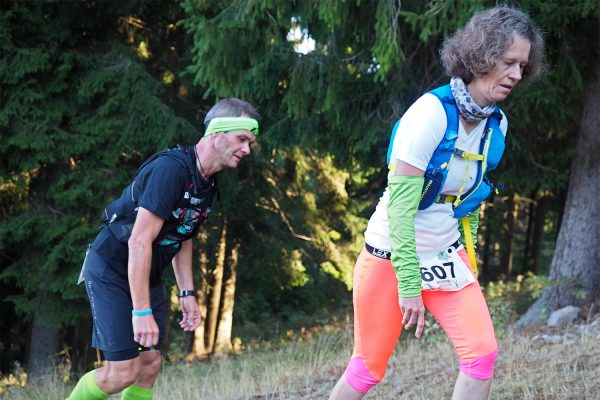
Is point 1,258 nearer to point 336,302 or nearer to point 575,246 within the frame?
point 575,246

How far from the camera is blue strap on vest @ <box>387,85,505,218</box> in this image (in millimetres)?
2979

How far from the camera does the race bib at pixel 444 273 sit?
3.18 metres

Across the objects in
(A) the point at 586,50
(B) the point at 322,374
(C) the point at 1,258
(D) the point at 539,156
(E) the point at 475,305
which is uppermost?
(A) the point at 586,50

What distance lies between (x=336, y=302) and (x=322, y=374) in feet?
48.4

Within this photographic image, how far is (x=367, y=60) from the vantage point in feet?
27.5

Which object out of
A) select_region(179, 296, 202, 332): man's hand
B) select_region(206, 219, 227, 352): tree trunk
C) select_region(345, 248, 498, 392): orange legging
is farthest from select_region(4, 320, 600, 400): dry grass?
select_region(206, 219, 227, 352): tree trunk

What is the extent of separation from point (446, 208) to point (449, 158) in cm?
30

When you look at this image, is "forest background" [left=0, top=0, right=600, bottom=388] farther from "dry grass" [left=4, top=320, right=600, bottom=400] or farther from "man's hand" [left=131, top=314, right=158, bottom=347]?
"man's hand" [left=131, top=314, right=158, bottom=347]

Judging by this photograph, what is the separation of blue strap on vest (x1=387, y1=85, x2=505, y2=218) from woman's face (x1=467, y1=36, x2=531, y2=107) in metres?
0.12

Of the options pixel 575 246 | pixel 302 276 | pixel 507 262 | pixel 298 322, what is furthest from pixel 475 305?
pixel 507 262

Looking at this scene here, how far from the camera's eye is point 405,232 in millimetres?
2928

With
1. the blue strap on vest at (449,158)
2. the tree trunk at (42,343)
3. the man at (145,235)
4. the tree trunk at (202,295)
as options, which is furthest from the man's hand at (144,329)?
the tree trunk at (42,343)

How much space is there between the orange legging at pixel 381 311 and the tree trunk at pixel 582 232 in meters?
6.16

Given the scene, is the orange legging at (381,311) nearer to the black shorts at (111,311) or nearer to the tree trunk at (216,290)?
the black shorts at (111,311)
